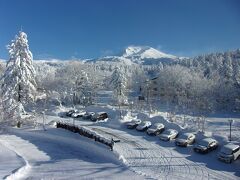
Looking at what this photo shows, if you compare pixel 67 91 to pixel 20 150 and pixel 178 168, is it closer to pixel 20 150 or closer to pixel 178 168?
pixel 20 150

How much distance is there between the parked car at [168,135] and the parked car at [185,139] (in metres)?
1.46

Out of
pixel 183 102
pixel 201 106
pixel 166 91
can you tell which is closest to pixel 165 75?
pixel 166 91

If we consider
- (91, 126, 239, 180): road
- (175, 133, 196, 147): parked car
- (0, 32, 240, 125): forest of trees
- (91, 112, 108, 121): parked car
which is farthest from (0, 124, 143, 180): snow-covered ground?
(91, 112, 108, 121): parked car

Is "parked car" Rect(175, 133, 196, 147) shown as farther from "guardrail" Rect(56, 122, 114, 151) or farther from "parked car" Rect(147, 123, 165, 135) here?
"guardrail" Rect(56, 122, 114, 151)

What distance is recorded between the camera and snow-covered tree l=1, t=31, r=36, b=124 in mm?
46469

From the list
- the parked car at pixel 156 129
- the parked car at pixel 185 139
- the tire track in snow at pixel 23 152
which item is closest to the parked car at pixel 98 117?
the parked car at pixel 156 129

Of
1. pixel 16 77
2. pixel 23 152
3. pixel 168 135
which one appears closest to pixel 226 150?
pixel 168 135

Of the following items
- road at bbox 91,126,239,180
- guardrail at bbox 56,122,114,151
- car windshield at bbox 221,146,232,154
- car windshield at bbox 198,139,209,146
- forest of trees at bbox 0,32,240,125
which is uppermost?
forest of trees at bbox 0,32,240,125

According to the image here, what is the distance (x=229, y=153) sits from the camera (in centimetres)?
3188

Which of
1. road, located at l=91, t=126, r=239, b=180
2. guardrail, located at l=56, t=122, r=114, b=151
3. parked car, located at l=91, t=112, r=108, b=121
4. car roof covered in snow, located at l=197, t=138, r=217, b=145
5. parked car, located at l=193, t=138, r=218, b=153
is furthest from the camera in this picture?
parked car, located at l=91, t=112, r=108, b=121

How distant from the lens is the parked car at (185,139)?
36.1 m

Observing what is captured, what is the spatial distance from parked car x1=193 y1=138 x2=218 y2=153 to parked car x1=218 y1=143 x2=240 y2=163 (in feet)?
6.37

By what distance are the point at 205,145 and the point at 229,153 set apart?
301 centimetres

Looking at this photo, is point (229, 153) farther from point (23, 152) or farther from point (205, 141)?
point (23, 152)
